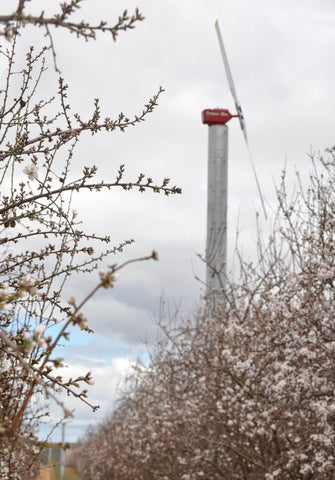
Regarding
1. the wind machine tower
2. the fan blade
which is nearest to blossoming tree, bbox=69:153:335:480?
the wind machine tower

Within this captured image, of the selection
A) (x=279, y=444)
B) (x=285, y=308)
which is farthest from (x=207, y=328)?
(x=285, y=308)

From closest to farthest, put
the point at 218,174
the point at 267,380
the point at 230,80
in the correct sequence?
1. the point at 267,380
2. the point at 218,174
3. the point at 230,80

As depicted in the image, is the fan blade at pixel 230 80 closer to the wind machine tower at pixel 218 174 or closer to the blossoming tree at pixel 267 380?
the wind machine tower at pixel 218 174

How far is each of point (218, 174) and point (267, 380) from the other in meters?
9.62

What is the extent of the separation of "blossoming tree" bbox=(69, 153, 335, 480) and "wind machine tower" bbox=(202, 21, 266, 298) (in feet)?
6.78

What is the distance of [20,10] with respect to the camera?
7.84ft

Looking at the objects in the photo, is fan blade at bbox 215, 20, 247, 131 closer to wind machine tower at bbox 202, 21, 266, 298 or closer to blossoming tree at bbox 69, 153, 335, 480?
wind machine tower at bbox 202, 21, 266, 298

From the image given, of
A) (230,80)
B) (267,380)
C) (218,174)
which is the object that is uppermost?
(230,80)

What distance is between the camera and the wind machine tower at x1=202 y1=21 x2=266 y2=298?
1510cm

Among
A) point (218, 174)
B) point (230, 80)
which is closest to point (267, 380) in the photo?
point (218, 174)

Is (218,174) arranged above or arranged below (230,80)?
below

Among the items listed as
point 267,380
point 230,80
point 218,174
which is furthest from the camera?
point 230,80

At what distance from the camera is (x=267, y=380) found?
330 inches

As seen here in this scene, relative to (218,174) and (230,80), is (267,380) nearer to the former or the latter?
(218,174)
